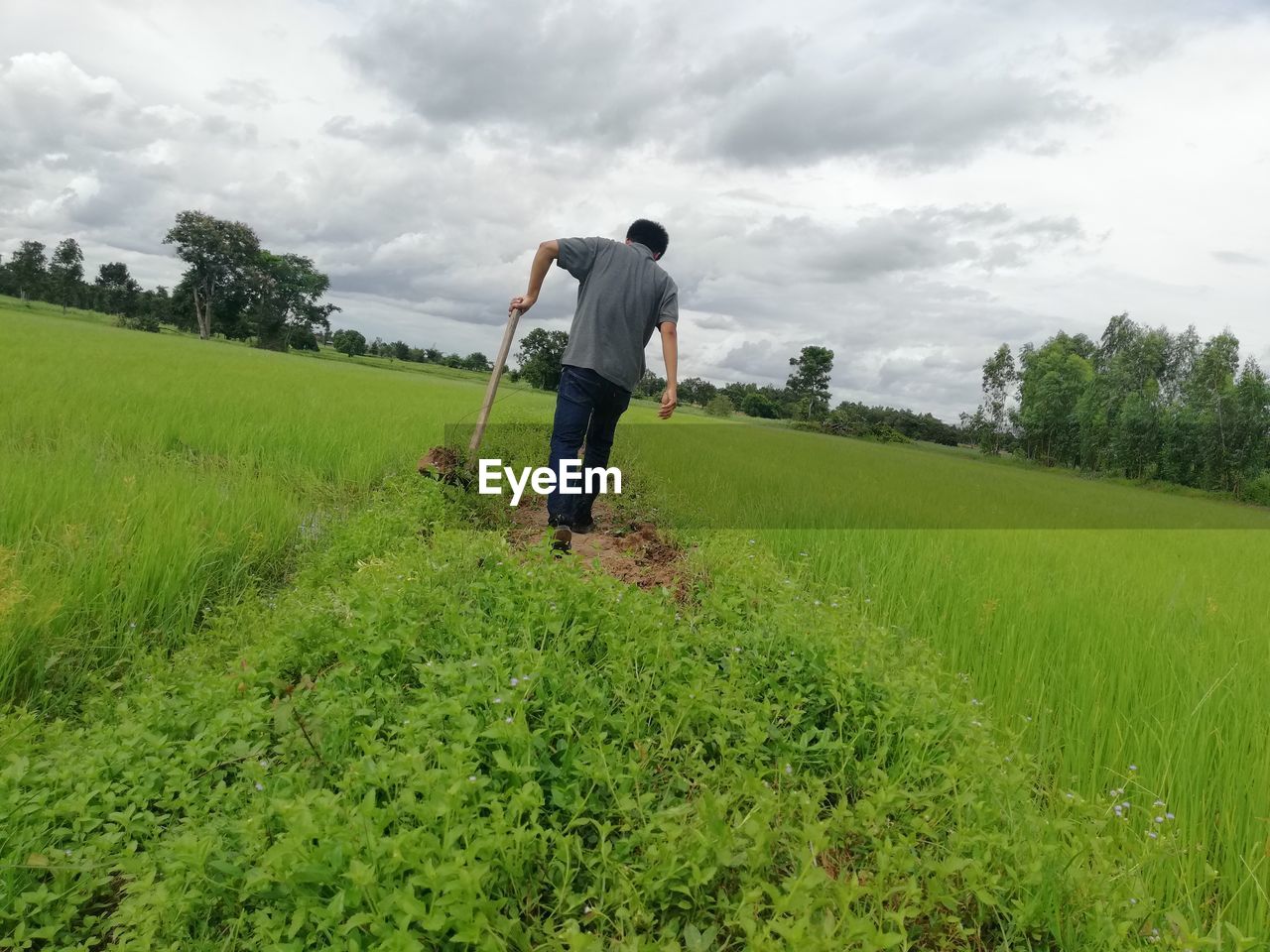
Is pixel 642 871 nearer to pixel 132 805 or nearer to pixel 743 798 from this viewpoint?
pixel 743 798

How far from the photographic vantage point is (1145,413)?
37.9 m

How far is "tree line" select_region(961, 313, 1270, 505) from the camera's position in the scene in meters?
33.5

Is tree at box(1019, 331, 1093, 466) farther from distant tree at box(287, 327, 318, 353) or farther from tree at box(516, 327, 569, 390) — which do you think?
distant tree at box(287, 327, 318, 353)

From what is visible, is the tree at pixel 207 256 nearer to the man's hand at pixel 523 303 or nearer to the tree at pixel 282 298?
the tree at pixel 282 298

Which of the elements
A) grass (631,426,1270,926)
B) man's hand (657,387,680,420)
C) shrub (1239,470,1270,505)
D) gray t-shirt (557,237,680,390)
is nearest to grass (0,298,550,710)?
gray t-shirt (557,237,680,390)

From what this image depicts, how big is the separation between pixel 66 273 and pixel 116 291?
19.1 ft

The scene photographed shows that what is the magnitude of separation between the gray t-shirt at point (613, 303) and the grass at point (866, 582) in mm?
1535

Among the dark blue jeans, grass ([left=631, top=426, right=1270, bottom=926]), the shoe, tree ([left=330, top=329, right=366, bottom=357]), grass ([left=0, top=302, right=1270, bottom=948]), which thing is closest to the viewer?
grass ([left=631, top=426, right=1270, bottom=926])

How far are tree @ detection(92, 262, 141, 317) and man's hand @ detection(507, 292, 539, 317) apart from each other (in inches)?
3618

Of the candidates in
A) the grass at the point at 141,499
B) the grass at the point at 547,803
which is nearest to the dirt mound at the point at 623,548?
the grass at the point at 547,803

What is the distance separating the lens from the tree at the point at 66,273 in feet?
253

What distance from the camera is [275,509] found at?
4688 millimetres

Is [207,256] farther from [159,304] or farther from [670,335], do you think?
[670,335]

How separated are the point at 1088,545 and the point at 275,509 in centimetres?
721
